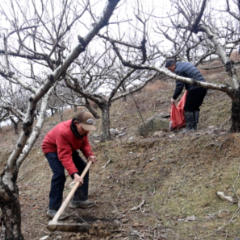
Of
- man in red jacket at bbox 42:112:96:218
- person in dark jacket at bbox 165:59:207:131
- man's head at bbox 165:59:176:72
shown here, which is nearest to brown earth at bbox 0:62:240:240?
man in red jacket at bbox 42:112:96:218

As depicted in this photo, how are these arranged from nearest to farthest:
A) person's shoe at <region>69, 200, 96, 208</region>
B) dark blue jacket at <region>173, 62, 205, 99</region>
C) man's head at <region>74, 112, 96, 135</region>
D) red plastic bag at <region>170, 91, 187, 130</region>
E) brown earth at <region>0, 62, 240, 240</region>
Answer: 1. brown earth at <region>0, 62, 240, 240</region>
2. man's head at <region>74, 112, 96, 135</region>
3. person's shoe at <region>69, 200, 96, 208</region>
4. dark blue jacket at <region>173, 62, 205, 99</region>
5. red plastic bag at <region>170, 91, 187, 130</region>

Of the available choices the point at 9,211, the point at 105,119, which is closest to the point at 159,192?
the point at 9,211

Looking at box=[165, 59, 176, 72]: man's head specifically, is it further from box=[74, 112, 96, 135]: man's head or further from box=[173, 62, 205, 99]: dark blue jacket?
box=[74, 112, 96, 135]: man's head

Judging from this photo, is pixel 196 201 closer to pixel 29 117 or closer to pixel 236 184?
pixel 236 184

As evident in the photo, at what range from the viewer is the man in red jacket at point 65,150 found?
336 cm

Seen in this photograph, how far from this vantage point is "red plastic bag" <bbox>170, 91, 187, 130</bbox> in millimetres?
6009

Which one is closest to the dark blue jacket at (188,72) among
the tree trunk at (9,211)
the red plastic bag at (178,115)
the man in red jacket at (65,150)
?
the red plastic bag at (178,115)

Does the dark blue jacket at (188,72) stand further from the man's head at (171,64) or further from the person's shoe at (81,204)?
the person's shoe at (81,204)

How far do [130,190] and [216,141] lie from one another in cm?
174

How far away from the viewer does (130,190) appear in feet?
14.5

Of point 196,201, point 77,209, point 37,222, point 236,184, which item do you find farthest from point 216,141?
point 37,222

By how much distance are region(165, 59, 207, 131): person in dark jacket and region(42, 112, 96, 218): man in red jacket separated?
2.75 meters

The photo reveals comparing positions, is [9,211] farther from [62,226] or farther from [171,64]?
[171,64]

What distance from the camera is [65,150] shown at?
3402 mm
